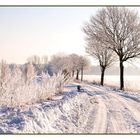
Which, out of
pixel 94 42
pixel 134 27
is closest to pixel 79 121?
pixel 94 42

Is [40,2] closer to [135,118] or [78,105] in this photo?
[78,105]

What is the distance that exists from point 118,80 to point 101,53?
319 mm

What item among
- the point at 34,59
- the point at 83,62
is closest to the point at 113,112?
the point at 83,62

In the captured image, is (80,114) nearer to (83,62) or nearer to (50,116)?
(50,116)

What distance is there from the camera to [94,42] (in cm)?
353

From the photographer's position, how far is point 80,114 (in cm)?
343

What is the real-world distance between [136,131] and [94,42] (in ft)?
3.14

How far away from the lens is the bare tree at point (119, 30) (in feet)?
11.3

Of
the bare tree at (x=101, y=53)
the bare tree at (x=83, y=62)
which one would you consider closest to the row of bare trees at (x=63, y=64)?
the bare tree at (x=83, y=62)

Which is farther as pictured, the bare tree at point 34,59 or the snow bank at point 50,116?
the bare tree at point 34,59

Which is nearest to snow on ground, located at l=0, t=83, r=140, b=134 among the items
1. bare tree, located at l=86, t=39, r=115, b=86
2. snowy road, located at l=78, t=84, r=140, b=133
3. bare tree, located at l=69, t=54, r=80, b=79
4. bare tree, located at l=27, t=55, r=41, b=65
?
snowy road, located at l=78, t=84, r=140, b=133

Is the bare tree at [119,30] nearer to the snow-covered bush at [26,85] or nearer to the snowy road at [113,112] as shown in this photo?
the snowy road at [113,112]

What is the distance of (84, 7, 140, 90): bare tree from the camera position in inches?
136

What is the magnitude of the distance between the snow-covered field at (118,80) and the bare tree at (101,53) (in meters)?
0.07
